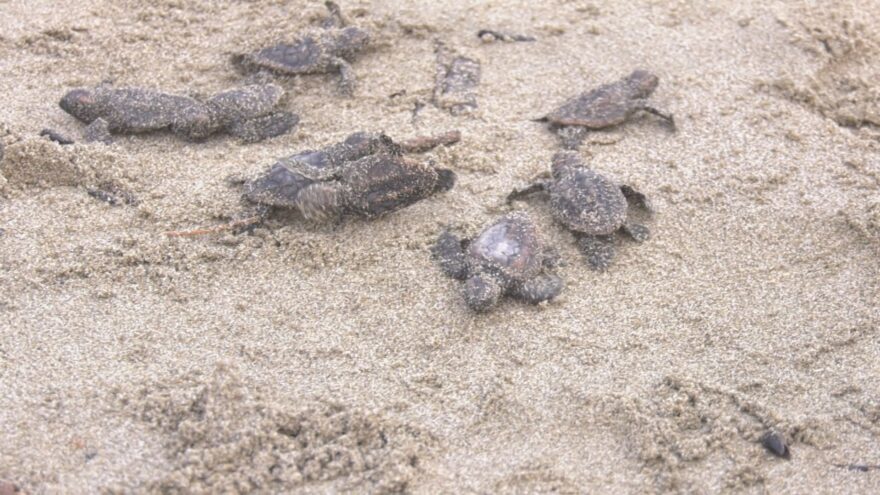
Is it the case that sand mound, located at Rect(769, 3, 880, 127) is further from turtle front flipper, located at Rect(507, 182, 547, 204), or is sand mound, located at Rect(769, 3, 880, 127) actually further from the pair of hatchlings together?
turtle front flipper, located at Rect(507, 182, 547, 204)

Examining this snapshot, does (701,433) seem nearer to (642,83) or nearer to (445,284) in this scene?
(445,284)

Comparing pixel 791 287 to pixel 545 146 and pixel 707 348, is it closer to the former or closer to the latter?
pixel 707 348

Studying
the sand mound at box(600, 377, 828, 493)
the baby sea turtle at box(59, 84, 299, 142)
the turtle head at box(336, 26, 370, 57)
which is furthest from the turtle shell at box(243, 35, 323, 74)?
the sand mound at box(600, 377, 828, 493)

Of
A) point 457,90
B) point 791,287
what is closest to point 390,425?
point 791,287

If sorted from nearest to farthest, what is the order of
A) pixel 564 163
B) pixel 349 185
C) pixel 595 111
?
1. pixel 349 185
2. pixel 564 163
3. pixel 595 111

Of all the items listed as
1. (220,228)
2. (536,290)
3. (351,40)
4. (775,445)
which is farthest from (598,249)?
(351,40)
